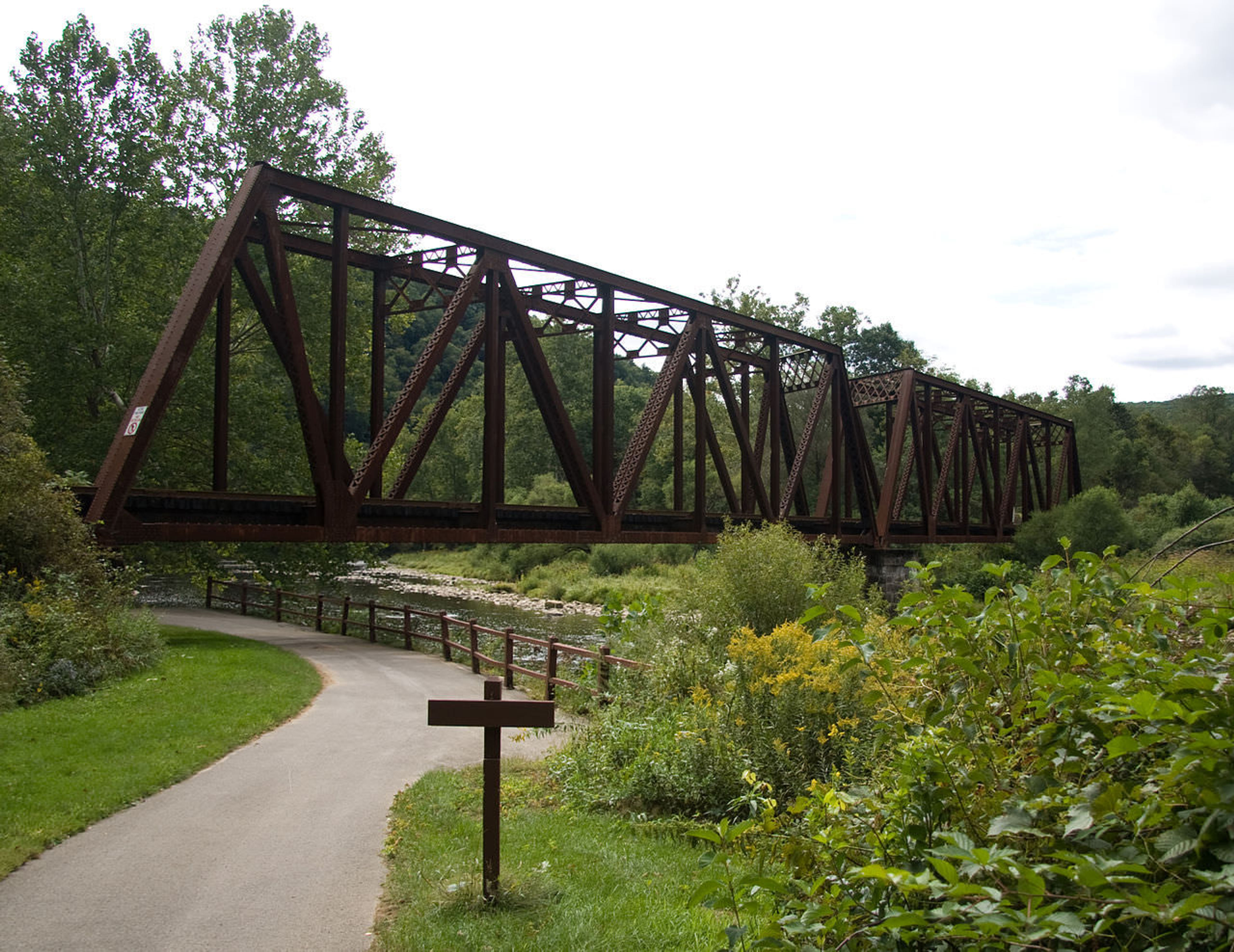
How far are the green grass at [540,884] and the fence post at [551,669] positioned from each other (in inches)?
207

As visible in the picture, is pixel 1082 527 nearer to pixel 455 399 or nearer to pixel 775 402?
pixel 775 402

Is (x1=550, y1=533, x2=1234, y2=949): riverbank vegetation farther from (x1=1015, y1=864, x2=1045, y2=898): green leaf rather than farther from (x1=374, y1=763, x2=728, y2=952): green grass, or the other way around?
(x1=374, y1=763, x2=728, y2=952): green grass

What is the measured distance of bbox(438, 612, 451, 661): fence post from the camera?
1853 cm

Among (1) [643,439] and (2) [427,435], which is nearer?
(2) [427,435]

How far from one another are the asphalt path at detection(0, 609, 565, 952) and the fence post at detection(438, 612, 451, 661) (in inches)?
258

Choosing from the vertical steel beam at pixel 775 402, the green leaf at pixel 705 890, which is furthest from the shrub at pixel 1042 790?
the vertical steel beam at pixel 775 402

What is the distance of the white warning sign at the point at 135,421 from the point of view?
10.3 m

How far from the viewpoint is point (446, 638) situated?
1852cm

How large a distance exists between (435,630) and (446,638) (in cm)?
637

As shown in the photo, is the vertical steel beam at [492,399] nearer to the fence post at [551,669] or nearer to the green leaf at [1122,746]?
the fence post at [551,669]

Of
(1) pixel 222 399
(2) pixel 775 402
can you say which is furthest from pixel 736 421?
(1) pixel 222 399

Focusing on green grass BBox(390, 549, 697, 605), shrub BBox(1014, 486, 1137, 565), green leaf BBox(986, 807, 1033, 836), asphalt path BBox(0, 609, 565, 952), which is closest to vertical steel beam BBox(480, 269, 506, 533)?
asphalt path BBox(0, 609, 565, 952)

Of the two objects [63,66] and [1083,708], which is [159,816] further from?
[63,66]

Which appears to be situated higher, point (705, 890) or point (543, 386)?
point (543, 386)
